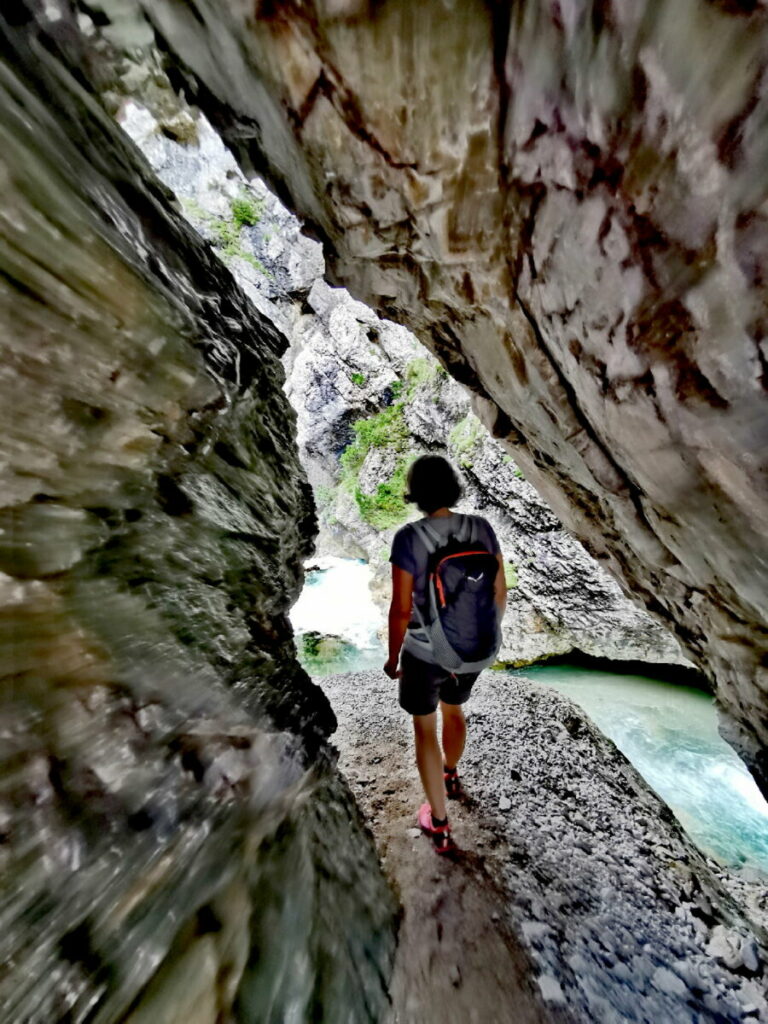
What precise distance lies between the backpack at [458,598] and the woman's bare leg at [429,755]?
351 mm

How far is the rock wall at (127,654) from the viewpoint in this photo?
0.86 metres

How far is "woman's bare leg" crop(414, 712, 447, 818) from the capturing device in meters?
2.03

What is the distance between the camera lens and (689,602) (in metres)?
→ 2.18

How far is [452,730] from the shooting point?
2.43 meters

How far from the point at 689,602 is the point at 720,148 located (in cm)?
209

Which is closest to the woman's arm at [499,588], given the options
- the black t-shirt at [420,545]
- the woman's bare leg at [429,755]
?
the black t-shirt at [420,545]

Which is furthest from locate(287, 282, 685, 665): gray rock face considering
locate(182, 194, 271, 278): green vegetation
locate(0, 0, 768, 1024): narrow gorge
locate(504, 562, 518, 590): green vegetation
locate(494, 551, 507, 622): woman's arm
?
locate(494, 551, 507, 622): woman's arm

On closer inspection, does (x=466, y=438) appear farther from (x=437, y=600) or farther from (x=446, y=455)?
(x=437, y=600)

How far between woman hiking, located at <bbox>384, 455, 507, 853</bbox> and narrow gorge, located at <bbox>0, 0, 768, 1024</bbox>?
55 centimetres

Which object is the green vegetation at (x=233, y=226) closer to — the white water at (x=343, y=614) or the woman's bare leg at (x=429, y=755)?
the white water at (x=343, y=614)

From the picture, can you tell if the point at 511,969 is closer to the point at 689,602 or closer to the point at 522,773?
the point at 522,773

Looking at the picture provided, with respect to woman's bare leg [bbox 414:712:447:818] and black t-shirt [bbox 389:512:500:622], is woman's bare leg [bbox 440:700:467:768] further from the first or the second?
black t-shirt [bbox 389:512:500:622]

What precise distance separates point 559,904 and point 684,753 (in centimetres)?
540

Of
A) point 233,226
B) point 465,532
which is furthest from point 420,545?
point 233,226
